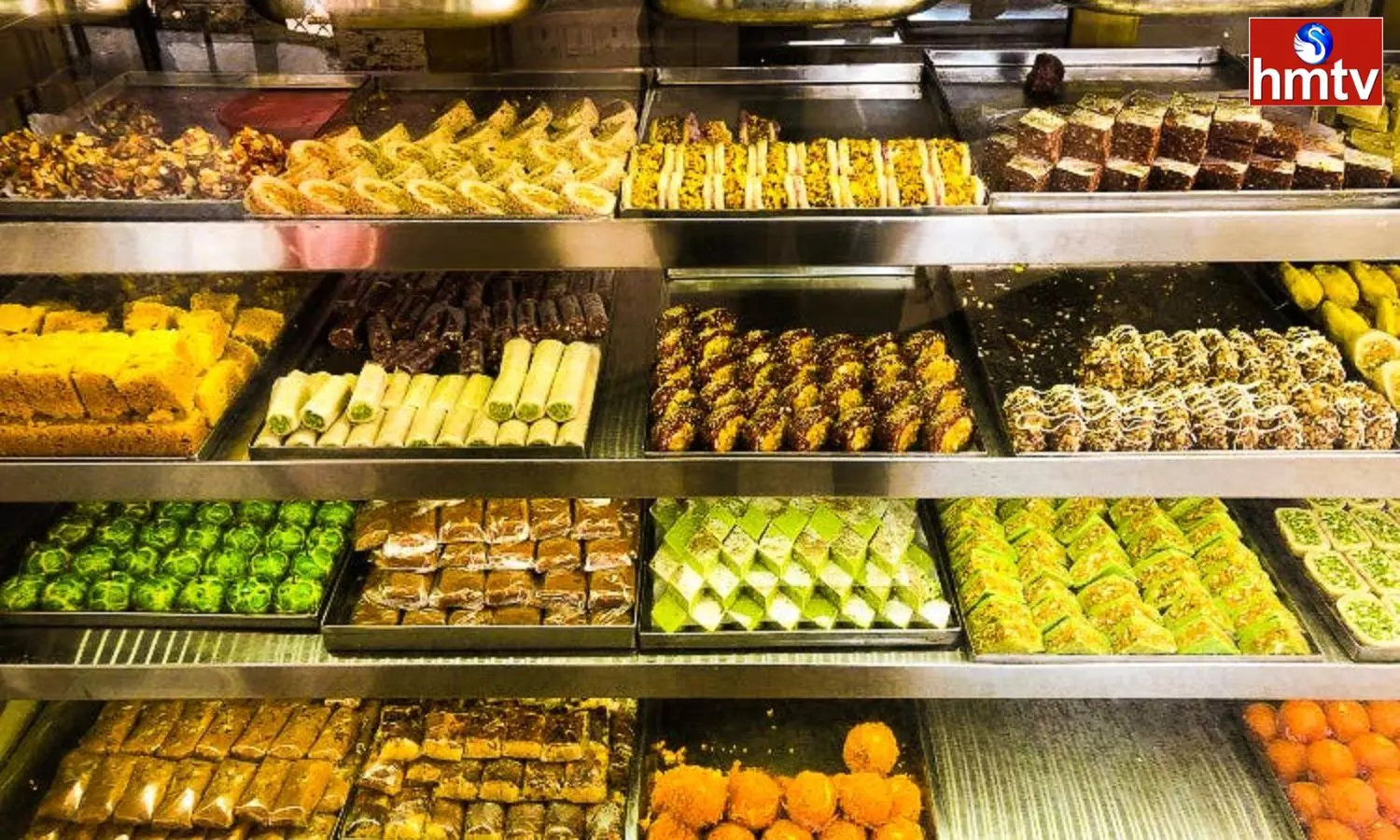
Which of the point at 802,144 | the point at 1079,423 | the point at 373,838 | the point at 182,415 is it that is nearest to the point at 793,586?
the point at 1079,423

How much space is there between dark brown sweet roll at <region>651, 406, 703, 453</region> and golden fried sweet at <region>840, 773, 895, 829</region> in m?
1.17

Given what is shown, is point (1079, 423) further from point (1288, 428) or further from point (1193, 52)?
point (1193, 52)

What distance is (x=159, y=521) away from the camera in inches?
125

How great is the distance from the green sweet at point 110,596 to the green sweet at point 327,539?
0.49 m

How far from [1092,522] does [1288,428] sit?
765 millimetres

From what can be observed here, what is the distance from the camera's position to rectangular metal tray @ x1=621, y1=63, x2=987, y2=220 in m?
2.83

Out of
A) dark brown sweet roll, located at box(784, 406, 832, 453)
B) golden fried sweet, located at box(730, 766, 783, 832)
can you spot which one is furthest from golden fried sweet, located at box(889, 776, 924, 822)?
dark brown sweet roll, located at box(784, 406, 832, 453)

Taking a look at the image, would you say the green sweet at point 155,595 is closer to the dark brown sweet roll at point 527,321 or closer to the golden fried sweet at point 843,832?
the dark brown sweet roll at point 527,321

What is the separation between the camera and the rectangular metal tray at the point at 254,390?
259cm

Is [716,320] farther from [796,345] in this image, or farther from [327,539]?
[327,539]

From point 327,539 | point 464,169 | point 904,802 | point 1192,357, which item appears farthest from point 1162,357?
point 327,539

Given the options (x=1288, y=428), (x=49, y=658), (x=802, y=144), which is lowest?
(x=49, y=658)

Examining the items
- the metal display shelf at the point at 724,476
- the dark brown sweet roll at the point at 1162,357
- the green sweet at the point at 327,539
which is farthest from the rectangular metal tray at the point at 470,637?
the dark brown sweet roll at the point at 1162,357

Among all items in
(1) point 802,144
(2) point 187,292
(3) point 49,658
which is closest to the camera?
(1) point 802,144
